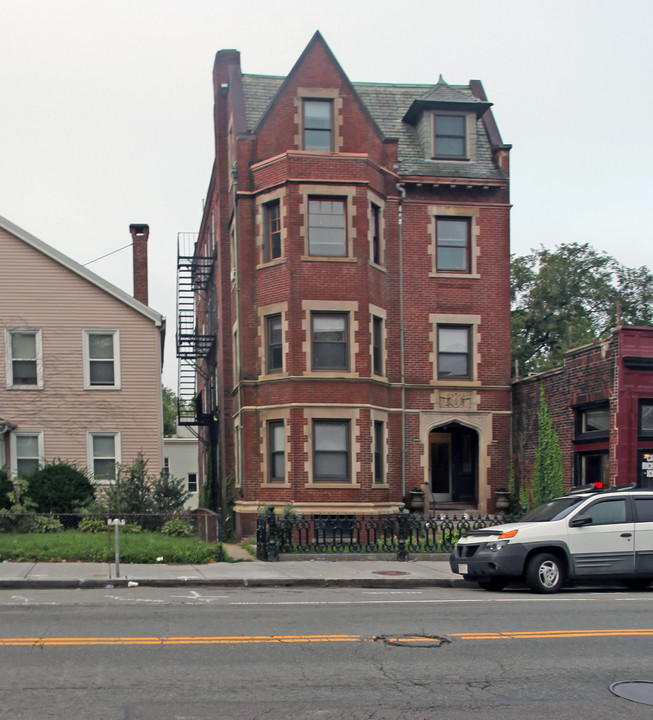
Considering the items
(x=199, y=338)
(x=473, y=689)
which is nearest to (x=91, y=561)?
(x=473, y=689)

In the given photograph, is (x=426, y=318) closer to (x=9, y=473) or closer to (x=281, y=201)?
(x=281, y=201)

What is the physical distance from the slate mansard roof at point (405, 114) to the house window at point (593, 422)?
7.93m

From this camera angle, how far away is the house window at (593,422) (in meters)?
22.7

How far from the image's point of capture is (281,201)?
2514cm

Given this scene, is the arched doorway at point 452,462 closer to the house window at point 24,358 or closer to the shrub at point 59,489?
the shrub at point 59,489

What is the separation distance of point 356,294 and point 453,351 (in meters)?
3.96

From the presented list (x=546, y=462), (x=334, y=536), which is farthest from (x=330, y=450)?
(x=546, y=462)

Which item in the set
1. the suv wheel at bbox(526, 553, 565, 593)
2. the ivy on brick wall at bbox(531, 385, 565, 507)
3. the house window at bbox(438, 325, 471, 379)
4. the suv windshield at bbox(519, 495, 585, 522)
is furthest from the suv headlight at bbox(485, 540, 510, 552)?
the house window at bbox(438, 325, 471, 379)

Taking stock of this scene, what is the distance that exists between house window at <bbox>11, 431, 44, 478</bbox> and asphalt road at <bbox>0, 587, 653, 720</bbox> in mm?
13501

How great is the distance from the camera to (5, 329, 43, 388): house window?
26078 mm

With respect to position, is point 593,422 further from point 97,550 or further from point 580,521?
point 97,550

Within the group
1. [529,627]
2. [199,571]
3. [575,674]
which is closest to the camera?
[575,674]

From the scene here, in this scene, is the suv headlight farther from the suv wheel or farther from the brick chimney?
the brick chimney

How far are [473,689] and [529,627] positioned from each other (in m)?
3.34
